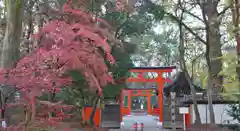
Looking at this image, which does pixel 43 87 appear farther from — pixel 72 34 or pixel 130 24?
pixel 130 24

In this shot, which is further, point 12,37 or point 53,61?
point 12,37

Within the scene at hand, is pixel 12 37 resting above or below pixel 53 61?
above

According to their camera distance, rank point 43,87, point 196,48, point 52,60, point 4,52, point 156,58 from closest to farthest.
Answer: point 43,87
point 52,60
point 4,52
point 196,48
point 156,58

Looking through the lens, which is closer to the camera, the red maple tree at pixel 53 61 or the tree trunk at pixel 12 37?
the red maple tree at pixel 53 61

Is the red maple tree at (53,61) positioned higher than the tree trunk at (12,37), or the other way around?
the tree trunk at (12,37)

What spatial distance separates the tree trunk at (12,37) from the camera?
8422 mm

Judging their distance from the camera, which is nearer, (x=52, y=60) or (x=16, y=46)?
(x=52, y=60)

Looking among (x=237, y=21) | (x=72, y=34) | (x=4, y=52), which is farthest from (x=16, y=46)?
(x=237, y=21)

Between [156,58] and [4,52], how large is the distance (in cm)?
2657

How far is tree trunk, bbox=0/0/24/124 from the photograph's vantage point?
27.6 ft

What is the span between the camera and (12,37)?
8656mm

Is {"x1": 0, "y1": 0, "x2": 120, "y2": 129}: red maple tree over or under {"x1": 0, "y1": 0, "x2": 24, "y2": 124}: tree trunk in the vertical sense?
under

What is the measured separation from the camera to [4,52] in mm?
8531

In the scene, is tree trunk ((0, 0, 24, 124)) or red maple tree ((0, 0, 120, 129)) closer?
red maple tree ((0, 0, 120, 129))
